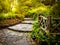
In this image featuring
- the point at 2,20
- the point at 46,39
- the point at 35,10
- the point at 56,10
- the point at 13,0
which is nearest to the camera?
the point at 46,39

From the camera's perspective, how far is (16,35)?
10148 mm

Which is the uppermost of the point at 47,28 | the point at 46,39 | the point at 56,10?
the point at 56,10

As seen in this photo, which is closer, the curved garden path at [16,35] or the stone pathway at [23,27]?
the curved garden path at [16,35]

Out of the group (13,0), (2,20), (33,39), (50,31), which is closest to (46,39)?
(50,31)

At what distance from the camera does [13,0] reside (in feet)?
64.1

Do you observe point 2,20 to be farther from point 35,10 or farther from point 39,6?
point 39,6

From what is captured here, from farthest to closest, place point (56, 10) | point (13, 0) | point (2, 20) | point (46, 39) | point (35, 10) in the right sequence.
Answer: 1. point (13, 0)
2. point (35, 10)
3. point (2, 20)
4. point (56, 10)
5. point (46, 39)

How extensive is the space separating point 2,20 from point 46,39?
8.11 m

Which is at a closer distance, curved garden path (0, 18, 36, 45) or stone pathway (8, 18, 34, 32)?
curved garden path (0, 18, 36, 45)

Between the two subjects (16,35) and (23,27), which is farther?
(23,27)

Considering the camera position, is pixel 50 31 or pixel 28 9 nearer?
pixel 50 31

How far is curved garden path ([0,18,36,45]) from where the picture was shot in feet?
27.2

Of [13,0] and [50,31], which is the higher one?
[13,0]

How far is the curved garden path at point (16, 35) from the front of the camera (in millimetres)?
8305
